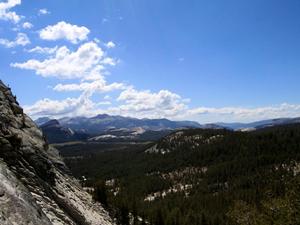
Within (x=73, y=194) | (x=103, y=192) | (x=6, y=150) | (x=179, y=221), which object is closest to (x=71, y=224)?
(x=6, y=150)

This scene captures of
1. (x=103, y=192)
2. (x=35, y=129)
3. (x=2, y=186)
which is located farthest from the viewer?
(x=103, y=192)

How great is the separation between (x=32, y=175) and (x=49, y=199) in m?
2.45

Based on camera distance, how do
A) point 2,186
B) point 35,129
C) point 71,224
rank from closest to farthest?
point 2,186
point 71,224
point 35,129

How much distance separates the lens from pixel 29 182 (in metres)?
28.5

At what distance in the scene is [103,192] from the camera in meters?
73.1

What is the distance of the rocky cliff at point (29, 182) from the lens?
19.5 metres

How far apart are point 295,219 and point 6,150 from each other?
28.7 metres

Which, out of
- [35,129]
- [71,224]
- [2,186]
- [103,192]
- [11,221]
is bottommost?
[103,192]

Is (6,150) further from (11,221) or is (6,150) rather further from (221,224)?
(221,224)

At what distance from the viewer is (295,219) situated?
3897cm

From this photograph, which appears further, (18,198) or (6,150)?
(6,150)

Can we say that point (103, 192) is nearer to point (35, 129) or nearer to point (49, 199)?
point (35, 129)

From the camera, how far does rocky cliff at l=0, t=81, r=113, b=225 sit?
768 inches

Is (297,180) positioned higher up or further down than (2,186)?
further down
